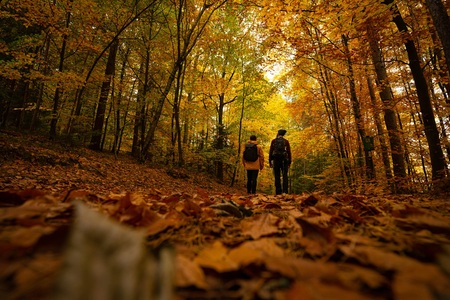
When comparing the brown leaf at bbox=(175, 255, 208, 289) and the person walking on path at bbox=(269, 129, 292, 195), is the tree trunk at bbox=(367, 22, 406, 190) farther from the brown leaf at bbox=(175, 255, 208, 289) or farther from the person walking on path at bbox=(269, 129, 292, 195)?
the brown leaf at bbox=(175, 255, 208, 289)

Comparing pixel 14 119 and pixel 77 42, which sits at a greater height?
pixel 77 42

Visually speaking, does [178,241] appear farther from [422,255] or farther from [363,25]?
[363,25]

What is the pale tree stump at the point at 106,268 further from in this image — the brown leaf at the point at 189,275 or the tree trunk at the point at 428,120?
the tree trunk at the point at 428,120

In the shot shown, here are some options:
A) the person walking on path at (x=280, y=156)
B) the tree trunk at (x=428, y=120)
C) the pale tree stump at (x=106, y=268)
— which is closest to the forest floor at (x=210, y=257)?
the pale tree stump at (x=106, y=268)

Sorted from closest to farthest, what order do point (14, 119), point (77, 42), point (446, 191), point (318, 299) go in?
point (318, 299)
point (446, 191)
point (77, 42)
point (14, 119)

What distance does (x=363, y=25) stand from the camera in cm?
493

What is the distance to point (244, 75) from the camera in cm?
1395

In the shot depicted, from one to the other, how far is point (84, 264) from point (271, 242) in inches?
29.4

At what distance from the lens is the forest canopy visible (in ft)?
18.4

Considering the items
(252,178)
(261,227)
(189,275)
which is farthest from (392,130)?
(189,275)

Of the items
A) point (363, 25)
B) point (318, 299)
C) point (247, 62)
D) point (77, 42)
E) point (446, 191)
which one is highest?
point (247, 62)

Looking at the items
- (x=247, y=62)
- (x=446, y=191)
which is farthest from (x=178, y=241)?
(x=247, y=62)

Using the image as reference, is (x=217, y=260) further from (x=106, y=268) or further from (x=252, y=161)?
(x=252, y=161)

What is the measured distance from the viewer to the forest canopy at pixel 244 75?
18.4 feet
